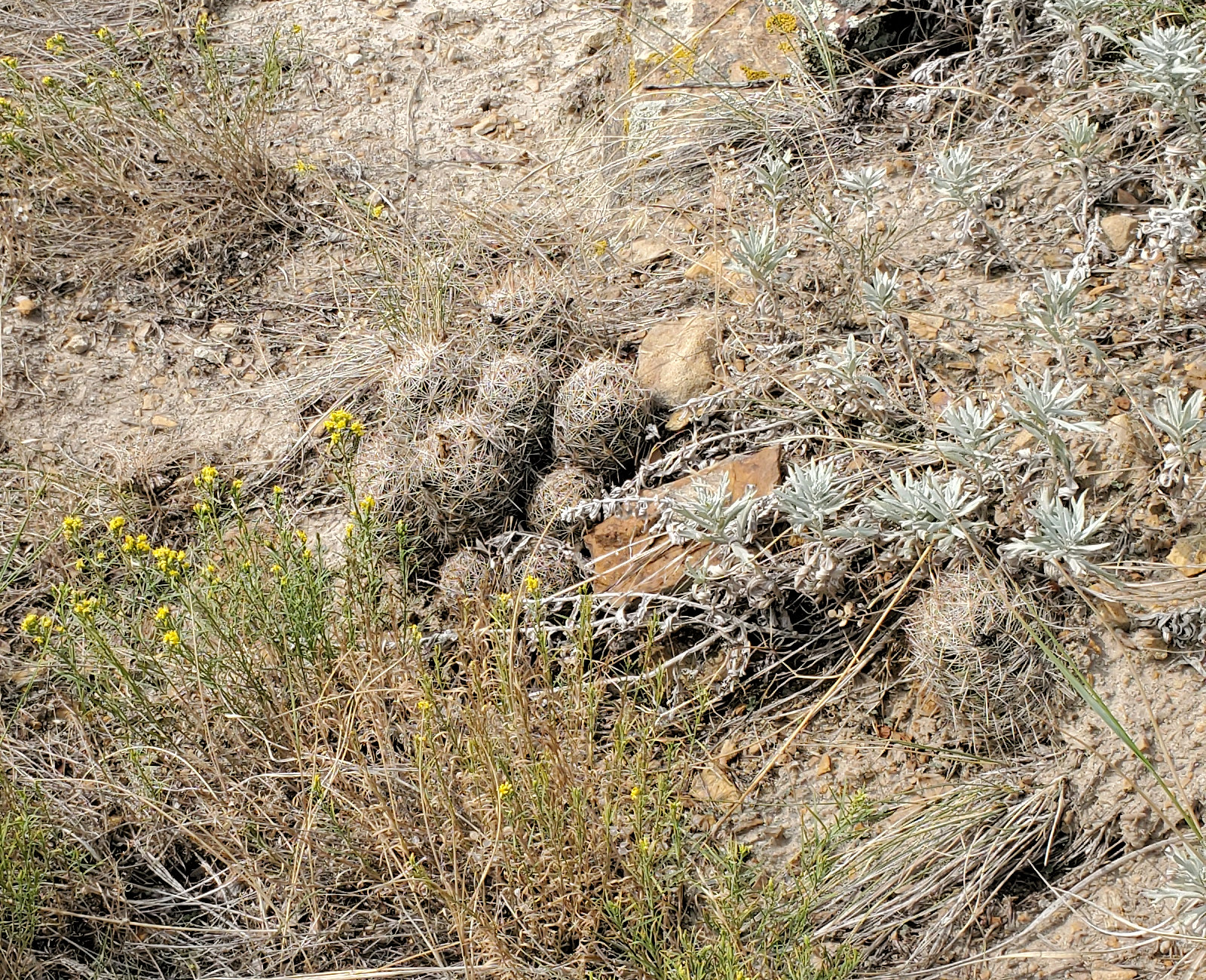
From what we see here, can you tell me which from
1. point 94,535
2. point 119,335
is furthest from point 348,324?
point 94,535

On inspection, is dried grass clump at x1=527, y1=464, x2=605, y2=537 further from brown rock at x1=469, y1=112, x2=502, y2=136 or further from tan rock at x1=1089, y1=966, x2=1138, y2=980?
brown rock at x1=469, y1=112, x2=502, y2=136

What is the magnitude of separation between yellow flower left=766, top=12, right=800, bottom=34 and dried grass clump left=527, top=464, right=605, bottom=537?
6.97 feet

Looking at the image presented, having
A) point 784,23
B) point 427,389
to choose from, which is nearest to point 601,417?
point 427,389

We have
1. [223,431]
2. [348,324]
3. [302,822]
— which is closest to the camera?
[302,822]

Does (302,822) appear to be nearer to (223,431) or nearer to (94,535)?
(94,535)

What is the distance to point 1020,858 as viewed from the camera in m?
2.41

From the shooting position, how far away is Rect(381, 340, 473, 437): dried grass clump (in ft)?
11.6

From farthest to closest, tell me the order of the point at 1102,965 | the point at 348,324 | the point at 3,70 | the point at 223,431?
the point at 3,70 < the point at 348,324 < the point at 223,431 < the point at 1102,965

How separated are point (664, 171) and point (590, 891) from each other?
2.85 meters

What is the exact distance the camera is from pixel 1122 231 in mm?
3217

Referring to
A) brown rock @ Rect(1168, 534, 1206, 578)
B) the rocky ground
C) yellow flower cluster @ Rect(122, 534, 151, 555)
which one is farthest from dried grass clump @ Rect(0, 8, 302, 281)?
brown rock @ Rect(1168, 534, 1206, 578)

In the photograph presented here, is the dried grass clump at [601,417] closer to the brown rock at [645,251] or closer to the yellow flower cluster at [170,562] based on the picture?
the brown rock at [645,251]

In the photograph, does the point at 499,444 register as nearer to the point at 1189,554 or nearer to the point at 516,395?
the point at 516,395

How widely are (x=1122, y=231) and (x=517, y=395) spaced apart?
1845 millimetres
